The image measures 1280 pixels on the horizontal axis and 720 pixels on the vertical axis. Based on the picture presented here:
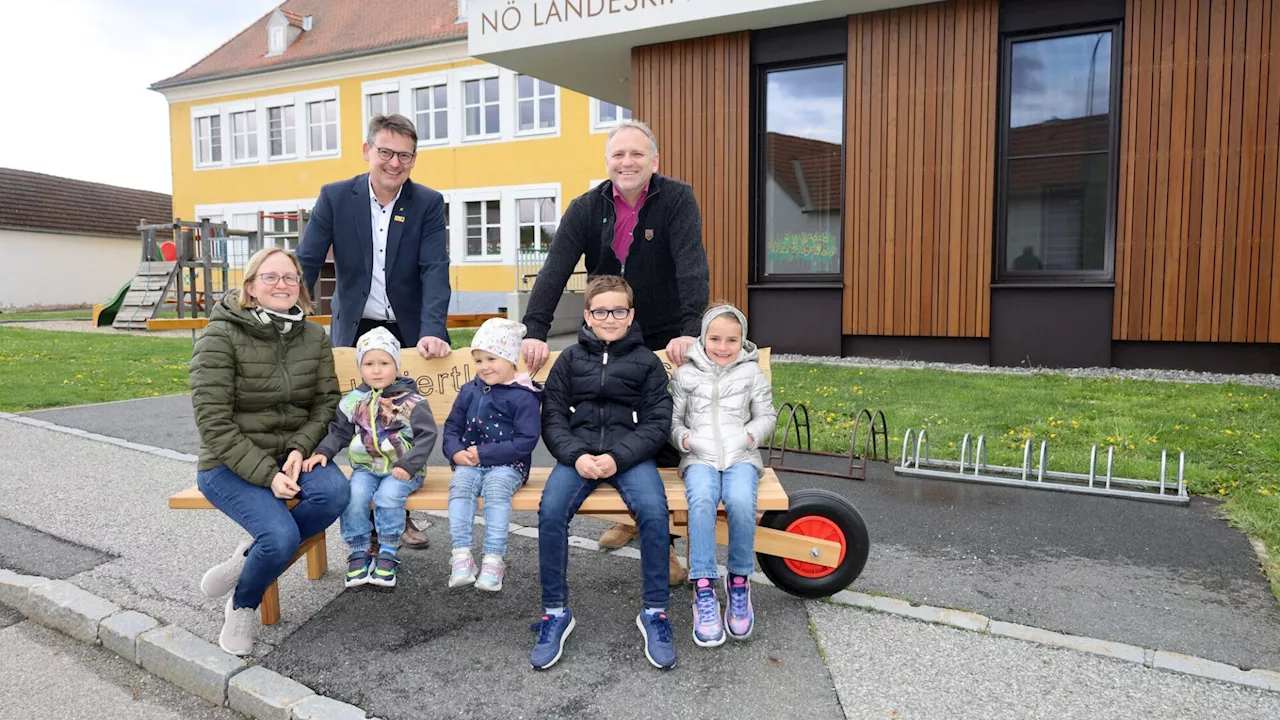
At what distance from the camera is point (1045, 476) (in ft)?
19.1

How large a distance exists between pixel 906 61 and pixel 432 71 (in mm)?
18785

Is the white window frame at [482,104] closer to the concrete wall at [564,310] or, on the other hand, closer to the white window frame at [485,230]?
the white window frame at [485,230]

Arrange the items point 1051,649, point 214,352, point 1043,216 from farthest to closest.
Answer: point 1043,216 < point 214,352 < point 1051,649

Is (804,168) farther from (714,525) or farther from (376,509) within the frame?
(376,509)

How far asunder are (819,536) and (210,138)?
32737mm

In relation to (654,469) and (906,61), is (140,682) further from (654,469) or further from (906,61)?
(906,61)

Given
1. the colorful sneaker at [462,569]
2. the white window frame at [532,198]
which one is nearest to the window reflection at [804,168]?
the colorful sneaker at [462,569]

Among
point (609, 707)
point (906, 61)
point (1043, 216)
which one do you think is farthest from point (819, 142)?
point (609, 707)

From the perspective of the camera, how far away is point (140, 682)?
342cm

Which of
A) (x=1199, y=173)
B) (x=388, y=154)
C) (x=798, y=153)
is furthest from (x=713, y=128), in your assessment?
(x=388, y=154)

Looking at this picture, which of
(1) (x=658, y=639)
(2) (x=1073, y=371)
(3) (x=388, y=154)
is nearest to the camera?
(1) (x=658, y=639)

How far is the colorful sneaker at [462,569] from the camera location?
3.51 m

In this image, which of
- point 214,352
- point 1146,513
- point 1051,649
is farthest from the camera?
point 1146,513

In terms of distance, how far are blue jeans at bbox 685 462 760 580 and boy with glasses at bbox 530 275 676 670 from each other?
13 cm
